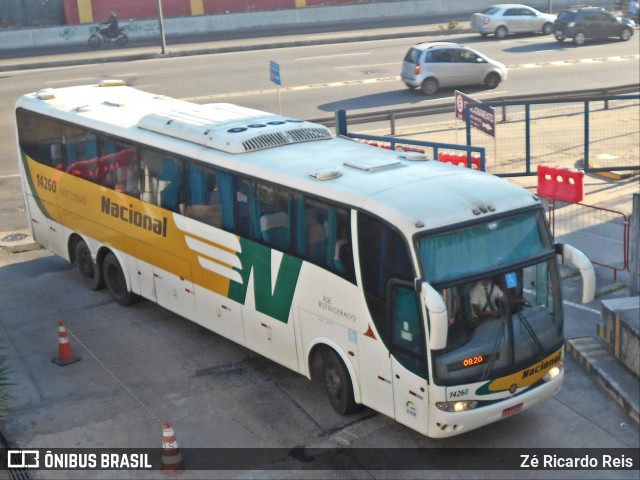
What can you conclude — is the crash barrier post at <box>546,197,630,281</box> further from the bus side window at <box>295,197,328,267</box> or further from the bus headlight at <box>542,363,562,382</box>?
the bus side window at <box>295,197,328,267</box>

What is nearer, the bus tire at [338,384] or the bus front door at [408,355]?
the bus front door at [408,355]

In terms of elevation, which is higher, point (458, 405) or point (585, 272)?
point (585, 272)

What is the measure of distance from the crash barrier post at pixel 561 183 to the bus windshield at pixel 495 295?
682cm

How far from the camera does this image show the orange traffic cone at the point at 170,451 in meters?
10.4

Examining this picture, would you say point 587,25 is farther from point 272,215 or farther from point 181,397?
point 181,397

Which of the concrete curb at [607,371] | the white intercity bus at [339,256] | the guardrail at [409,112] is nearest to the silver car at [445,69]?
the guardrail at [409,112]

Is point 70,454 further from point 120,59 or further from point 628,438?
point 120,59

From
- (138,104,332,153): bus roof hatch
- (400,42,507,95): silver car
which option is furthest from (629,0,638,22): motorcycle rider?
(138,104,332,153): bus roof hatch

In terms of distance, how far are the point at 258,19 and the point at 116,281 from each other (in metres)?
36.4

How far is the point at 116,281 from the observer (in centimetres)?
1572

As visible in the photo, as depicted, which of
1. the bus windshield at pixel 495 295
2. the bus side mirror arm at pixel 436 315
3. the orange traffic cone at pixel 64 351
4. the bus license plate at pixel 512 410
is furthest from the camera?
the orange traffic cone at pixel 64 351

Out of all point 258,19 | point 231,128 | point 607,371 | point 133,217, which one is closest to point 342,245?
point 231,128

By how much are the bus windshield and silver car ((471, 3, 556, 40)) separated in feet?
112

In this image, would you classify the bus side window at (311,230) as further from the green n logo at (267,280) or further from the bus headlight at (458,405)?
the bus headlight at (458,405)
